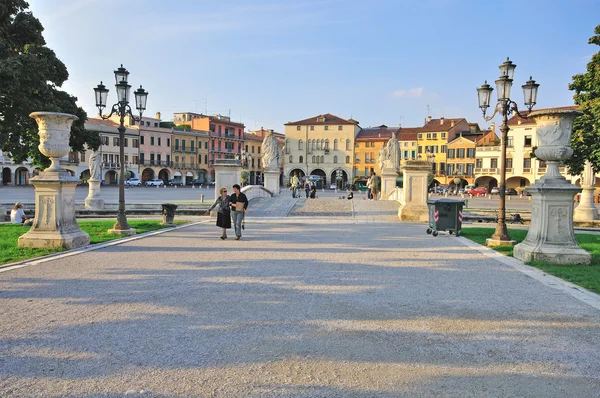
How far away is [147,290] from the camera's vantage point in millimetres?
6977

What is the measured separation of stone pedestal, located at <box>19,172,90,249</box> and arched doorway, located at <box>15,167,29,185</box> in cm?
6709

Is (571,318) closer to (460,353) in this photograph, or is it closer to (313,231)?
(460,353)

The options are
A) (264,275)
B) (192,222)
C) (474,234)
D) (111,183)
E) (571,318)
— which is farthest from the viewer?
(111,183)

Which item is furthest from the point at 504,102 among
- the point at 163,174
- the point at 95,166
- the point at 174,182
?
the point at 163,174

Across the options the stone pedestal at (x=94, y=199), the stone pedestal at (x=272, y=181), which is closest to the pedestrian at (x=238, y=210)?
the stone pedestal at (x=94, y=199)

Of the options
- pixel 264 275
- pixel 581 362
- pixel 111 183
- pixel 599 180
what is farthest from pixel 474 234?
pixel 111 183

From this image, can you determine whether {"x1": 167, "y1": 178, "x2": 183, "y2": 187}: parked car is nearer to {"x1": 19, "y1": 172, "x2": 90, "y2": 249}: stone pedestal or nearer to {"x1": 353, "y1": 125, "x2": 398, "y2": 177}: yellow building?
{"x1": 353, "y1": 125, "x2": 398, "y2": 177}: yellow building

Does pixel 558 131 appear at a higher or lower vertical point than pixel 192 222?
higher

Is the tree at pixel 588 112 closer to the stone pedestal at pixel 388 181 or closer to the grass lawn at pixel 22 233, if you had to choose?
the stone pedestal at pixel 388 181

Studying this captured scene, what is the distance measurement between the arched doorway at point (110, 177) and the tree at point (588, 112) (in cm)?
7183

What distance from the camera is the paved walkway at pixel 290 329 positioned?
3.87m

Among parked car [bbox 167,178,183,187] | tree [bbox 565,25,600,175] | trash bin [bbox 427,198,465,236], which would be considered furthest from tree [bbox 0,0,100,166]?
parked car [bbox 167,178,183,187]

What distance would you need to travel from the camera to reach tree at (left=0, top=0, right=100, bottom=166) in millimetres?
17516

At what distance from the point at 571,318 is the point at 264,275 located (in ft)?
15.0
